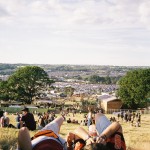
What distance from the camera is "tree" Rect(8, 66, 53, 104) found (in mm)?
68125

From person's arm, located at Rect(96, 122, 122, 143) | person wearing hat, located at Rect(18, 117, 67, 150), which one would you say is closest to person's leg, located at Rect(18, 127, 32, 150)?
person wearing hat, located at Rect(18, 117, 67, 150)

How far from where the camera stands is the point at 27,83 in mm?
71250

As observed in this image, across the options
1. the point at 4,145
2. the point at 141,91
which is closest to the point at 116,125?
the point at 4,145

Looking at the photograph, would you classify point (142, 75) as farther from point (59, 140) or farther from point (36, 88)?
point (59, 140)

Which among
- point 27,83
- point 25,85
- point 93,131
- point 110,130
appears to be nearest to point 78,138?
point 93,131

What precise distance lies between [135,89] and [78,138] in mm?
59226

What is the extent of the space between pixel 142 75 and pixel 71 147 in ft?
210

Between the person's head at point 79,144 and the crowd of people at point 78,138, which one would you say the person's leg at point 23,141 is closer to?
the crowd of people at point 78,138

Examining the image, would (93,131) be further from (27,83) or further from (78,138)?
(27,83)

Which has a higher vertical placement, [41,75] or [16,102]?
[41,75]

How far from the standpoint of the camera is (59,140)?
3115 mm

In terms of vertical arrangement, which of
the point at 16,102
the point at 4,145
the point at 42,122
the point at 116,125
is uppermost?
the point at 116,125

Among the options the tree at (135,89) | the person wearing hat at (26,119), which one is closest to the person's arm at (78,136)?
the person wearing hat at (26,119)

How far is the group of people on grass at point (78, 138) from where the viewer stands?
2.71 meters
